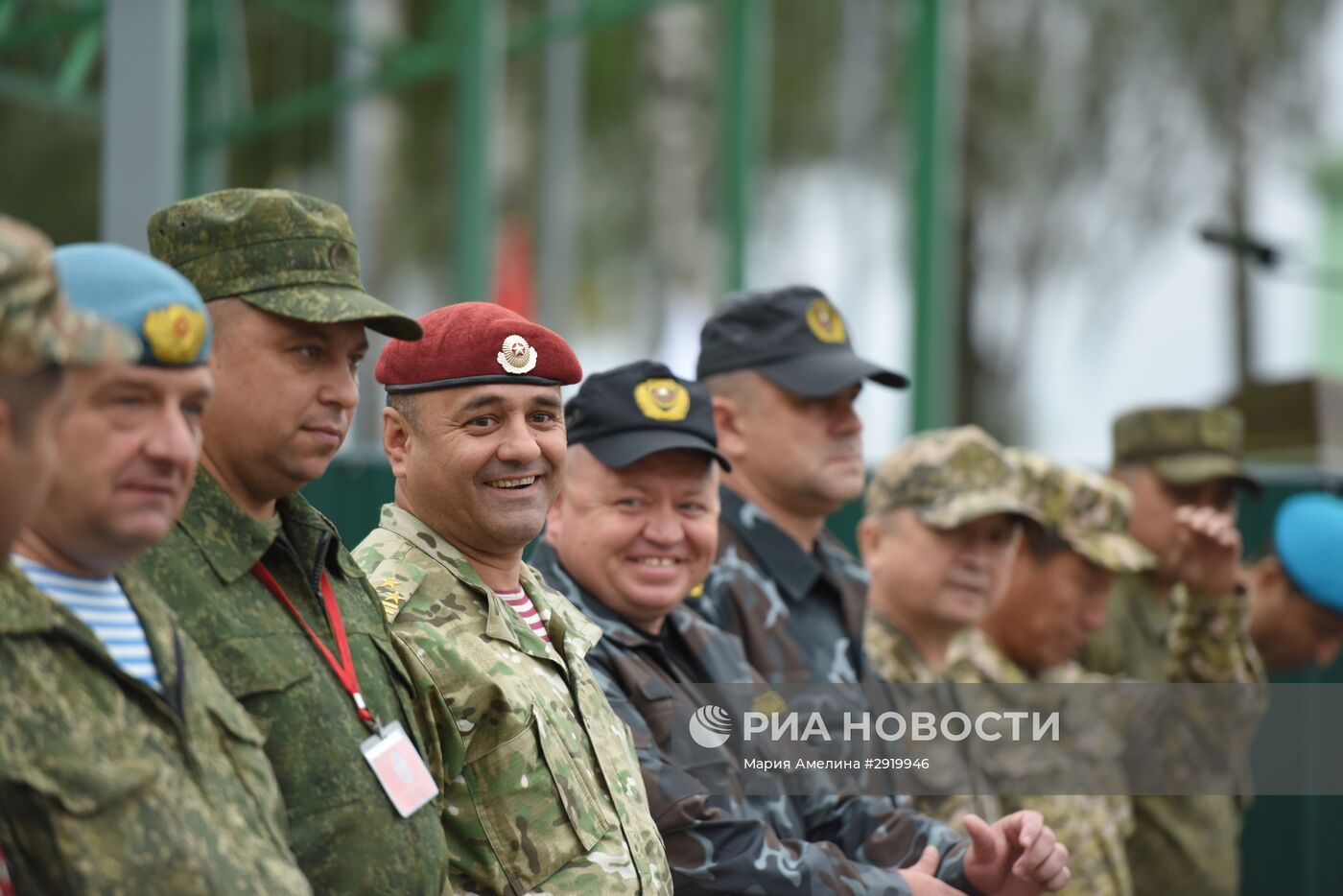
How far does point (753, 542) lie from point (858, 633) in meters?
0.35

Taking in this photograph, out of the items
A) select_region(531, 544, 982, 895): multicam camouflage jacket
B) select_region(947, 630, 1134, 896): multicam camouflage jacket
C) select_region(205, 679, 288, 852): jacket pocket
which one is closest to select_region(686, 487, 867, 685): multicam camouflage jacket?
select_region(531, 544, 982, 895): multicam camouflage jacket

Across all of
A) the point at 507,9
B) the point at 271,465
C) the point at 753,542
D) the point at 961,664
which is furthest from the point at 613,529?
the point at 507,9

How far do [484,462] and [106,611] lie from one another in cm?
103

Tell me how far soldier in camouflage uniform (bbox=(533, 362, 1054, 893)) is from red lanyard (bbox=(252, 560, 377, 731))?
98 cm

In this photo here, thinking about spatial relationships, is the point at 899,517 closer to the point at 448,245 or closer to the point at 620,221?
the point at 448,245

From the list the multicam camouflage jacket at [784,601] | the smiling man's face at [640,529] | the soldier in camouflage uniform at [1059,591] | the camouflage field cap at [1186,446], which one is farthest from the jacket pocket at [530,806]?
the camouflage field cap at [1186,446]

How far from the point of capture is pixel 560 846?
9.91ft

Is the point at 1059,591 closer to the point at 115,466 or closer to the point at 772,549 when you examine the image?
the point at 772,549

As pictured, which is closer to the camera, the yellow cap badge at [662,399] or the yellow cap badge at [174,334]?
the yellow cap badge at [174,334]

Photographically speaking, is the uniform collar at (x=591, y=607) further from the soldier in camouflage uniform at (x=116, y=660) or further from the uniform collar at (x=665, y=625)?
the soldier in camouflage uniform at (x=116, y=660)

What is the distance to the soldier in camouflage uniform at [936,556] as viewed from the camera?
498cm

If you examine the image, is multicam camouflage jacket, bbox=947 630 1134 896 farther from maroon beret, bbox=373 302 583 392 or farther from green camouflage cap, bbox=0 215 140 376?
green camouflage cap, bbox=0 215 140 376

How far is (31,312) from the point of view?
2.06 meters

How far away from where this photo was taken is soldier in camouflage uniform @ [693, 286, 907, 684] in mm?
4395
